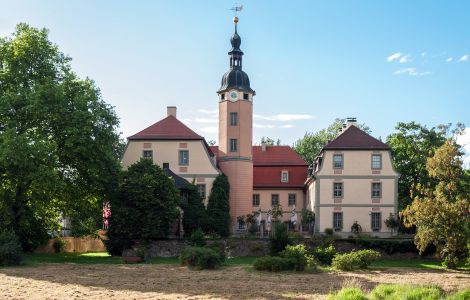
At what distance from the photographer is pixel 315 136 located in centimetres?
7706

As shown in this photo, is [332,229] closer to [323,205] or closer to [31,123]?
[323,205]

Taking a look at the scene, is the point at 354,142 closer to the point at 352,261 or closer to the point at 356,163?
the point at 356,163

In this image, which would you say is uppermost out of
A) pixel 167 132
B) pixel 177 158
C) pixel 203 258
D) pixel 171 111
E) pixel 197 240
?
pixel 171 111

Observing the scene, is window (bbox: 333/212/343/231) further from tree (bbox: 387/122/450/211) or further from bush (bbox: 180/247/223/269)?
bush (bbox: 180/247/223/269)

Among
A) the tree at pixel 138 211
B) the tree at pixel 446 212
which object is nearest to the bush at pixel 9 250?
the tree at pixel 138 211

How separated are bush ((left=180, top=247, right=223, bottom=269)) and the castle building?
1777 centimetres

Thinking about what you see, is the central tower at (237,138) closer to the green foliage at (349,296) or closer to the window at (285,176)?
the window at (285,176)

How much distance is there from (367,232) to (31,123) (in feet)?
84.6

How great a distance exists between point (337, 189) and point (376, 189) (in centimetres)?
287

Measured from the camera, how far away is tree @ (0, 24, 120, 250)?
102 feet

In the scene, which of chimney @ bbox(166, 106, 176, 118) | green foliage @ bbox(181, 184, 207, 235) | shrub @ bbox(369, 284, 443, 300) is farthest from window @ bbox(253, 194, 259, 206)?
shrub @ bbox(369, 284, 443, 300)

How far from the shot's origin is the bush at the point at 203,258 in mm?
28072

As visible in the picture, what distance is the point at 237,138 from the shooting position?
4875cm

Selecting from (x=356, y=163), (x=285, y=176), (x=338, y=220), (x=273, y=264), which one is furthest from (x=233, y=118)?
(x=273, y=264)
